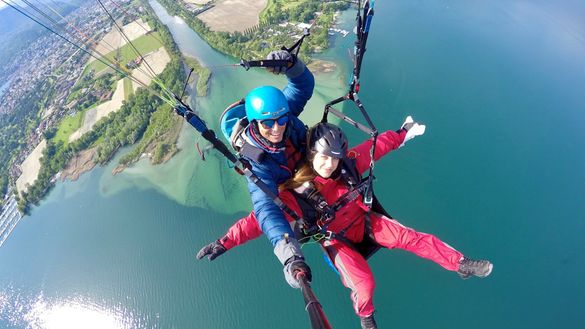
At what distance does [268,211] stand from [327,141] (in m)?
0.56

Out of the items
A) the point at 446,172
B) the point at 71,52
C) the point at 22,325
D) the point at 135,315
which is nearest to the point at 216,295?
the point at 135,315

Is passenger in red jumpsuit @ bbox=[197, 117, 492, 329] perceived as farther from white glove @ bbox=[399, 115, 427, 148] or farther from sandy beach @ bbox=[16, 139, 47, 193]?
sandy beach @ bbox=[16, 139, 47, 193]

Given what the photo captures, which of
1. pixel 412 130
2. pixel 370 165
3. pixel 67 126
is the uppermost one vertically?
pixel 370 165

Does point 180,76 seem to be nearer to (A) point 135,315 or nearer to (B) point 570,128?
(A) point 135,315

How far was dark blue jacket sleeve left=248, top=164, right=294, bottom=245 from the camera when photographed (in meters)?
1.61

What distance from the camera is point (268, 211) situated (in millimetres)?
1705

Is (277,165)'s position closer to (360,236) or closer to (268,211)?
(268,211)

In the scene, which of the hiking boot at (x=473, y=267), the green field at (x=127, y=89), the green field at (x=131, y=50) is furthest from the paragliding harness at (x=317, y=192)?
the green field at (x=131, y=50)

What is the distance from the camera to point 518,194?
699 centimetres

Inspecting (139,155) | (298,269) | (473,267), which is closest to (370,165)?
(473,267)

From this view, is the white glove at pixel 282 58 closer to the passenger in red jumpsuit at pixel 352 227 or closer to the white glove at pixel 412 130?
the passenger in red jumpsuit at pixel 352 227

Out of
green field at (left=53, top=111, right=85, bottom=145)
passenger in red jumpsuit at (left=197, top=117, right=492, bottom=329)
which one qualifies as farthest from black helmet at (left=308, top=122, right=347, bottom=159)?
green field at (left=53, top=111, right=85, bottom=145)

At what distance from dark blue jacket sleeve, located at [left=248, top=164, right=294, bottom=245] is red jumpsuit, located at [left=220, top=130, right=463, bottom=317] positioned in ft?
0.73

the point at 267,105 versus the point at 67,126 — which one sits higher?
the point at 267,105
